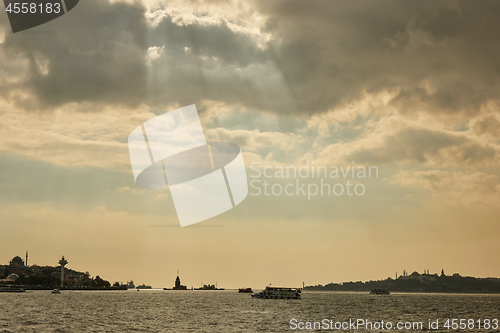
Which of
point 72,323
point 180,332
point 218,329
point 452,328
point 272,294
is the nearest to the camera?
point 180,332

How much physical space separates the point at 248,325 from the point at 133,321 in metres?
22.8

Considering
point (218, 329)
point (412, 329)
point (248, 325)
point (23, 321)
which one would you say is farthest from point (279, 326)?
point (23, 321)

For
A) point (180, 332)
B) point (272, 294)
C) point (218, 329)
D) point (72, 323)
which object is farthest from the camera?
point (272, 294)

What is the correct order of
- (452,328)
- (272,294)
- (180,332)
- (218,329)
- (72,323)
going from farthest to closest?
(272,294), (452,328), (72,323), (218,329), (180,332)

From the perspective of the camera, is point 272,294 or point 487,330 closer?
point 487,330

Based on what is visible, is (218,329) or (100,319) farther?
(100,319)

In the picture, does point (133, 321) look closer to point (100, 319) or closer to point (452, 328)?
point (100, 319)

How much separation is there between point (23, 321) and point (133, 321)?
19.3m

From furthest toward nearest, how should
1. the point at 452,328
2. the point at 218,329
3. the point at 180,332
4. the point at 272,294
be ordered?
the point at 272,294 → the point at 452,328 → the point at 218,329 → the point at 180,332

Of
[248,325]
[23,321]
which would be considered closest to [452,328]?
[248,325]

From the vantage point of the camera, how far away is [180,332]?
70062 mm

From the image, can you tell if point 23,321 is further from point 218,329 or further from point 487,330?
point 487,330

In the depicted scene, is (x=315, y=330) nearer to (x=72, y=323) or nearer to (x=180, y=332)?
(x=180, y=332)

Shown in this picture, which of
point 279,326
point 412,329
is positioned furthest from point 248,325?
point 412,329
